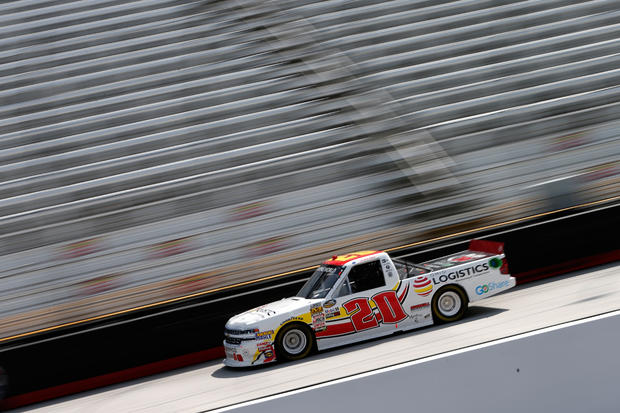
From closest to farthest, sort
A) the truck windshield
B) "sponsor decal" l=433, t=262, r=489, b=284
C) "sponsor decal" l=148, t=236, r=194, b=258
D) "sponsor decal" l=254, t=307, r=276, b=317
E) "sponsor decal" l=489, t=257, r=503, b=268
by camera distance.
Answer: "sponsor decal" l=254, t=307, r=276, b=317
the truck windshield
"sponsor decal" l=433, t=262, r=489, b=284
"sponsor decal" l=489, t=257, r=503, b=268
"sponsor decal" l=148, t=236, r=194, b=258

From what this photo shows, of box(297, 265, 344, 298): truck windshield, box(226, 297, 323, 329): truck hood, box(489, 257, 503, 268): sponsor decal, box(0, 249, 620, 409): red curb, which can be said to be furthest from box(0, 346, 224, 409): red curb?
box(489, 257, 503, 268): sponsor decal

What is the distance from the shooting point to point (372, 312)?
8.07 meters

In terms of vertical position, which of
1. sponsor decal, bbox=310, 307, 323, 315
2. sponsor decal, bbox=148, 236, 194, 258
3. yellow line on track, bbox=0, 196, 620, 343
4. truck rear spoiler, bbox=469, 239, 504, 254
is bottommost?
sponsor decal, bbox=310, 307, 323, 315

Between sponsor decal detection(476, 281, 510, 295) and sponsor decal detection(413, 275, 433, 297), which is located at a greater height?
sponsor decal detection(413, 275, 433, 297)

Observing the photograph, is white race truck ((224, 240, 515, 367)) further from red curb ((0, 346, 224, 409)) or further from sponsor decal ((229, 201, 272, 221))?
sponsor decal ((229, 201, 272, 221))

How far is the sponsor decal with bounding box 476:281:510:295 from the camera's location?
8.50m

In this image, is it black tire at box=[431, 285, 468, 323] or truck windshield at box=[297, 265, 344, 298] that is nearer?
truck windshield at box=[297, 265, 344, 298]

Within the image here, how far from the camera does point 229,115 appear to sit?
12391 mm

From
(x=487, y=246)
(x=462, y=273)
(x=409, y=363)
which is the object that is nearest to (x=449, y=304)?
(x=462, y=273)

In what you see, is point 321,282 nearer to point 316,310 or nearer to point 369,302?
point 316,310

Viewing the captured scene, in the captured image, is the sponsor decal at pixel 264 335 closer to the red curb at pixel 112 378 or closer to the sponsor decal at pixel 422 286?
the red curb at pixel 112 378

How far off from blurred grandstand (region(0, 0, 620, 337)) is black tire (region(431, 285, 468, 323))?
2.22 meters

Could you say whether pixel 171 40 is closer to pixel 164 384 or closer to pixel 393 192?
pixel 393 192

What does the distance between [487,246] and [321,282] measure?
238 cm
